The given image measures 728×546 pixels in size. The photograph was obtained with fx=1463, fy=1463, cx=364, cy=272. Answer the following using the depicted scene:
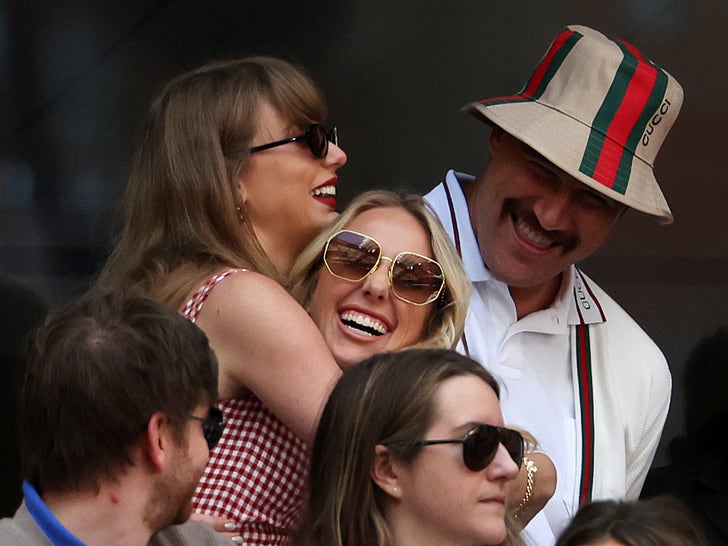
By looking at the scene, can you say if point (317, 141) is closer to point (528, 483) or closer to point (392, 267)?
point (392, 267)

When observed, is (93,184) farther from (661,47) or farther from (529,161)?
(661,47)

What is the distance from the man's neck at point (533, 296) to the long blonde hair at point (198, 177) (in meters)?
0.63

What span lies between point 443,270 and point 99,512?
96cm

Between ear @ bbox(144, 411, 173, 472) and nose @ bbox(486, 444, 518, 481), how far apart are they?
52cm

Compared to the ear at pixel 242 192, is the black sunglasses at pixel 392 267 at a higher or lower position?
lower

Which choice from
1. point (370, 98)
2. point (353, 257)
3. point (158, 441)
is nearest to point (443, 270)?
point (353, 257)

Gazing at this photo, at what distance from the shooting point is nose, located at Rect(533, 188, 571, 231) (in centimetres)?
306

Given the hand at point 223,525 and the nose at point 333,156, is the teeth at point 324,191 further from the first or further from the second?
the hand at point 223,525

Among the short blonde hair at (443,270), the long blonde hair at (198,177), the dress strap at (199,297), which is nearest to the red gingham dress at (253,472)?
the dress strap at (199,297)

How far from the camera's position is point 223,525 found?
8.06ft

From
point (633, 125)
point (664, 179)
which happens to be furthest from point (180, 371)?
point (664, 179)

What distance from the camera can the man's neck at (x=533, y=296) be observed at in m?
3.21

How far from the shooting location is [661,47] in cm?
419

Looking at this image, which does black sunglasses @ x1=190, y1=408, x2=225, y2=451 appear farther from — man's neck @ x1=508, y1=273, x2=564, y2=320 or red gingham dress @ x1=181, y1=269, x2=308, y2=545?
man's neck @ x1=508, y1=273, x2=564, y2=320
